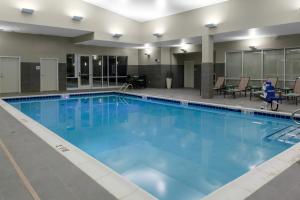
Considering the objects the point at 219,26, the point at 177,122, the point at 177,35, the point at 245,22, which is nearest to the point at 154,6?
the point at 177,35

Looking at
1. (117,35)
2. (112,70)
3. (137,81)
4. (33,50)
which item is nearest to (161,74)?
(137,81)

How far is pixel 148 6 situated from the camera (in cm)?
1130

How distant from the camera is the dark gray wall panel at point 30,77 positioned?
12.9 meters

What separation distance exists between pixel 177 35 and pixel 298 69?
4975 mm

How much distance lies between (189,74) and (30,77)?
8.81 meters

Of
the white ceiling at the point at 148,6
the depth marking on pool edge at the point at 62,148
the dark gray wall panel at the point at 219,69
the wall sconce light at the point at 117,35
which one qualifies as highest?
the white ceiling at the point at 148,6

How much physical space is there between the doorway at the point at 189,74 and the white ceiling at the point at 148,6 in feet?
14.1

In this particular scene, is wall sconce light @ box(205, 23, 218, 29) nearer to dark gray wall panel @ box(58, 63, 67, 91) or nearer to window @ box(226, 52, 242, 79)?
window @ box(226, 52, 242, 79)

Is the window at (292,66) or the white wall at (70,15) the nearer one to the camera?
the white wall at (70,15)

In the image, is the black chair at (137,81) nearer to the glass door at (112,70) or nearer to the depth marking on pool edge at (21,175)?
the glass door at (112,70)

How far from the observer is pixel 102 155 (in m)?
4.56

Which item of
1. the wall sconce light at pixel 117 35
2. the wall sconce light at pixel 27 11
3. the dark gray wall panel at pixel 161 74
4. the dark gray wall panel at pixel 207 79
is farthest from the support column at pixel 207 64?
the wall sconce light at pixel 27 11

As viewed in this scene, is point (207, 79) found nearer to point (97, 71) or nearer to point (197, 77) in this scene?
point (197, 77)

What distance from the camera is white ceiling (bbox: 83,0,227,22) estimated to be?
10.3m
